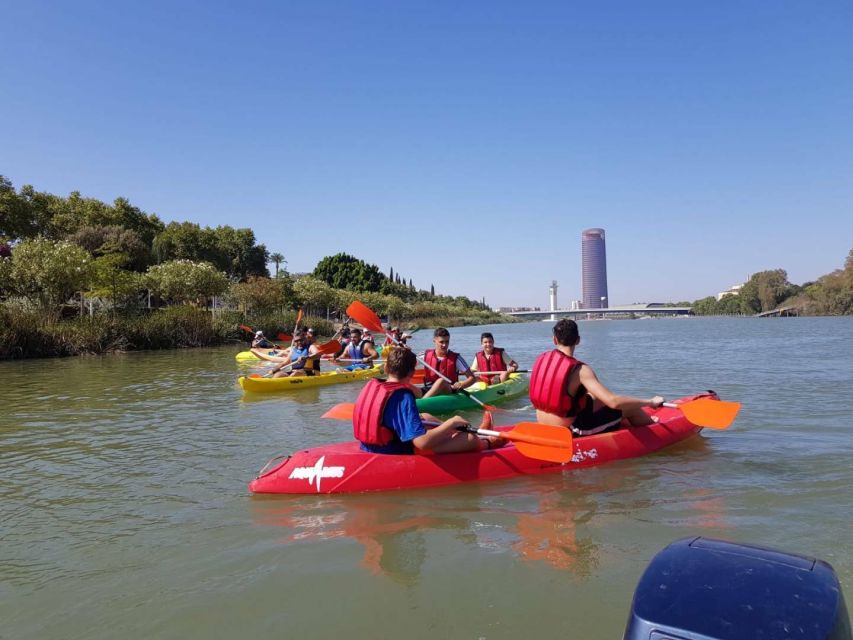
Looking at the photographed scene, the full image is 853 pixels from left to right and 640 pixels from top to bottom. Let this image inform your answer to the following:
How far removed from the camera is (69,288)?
22234 millimetres

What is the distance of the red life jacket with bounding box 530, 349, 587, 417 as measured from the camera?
223 inches

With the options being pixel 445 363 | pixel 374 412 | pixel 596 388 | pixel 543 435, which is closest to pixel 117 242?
pixel 445 363

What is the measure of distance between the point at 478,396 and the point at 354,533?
5.66 meters

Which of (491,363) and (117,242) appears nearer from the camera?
(491,363)

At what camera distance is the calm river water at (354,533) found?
3.20 m

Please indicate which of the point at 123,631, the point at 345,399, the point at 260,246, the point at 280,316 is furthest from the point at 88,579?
the point at 260,246

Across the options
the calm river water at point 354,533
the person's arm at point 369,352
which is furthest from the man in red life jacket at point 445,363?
the person's arm at point 369,352

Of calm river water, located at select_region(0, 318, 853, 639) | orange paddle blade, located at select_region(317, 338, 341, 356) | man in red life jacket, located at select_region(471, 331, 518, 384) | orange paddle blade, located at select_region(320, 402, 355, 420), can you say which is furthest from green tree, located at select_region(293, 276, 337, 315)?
orange paddle blade, located at select_region(320, 402, 355, 420)

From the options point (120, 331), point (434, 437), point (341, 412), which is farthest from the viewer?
point (120, 331)

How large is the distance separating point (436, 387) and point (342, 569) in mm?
5319

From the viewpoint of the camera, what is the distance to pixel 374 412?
5.04 meters

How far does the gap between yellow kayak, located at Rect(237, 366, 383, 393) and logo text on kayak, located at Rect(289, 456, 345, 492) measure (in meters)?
7.07

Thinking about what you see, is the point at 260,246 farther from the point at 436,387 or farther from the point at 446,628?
the point at 446,628

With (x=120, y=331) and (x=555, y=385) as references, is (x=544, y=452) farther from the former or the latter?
(x=120, y=331)
